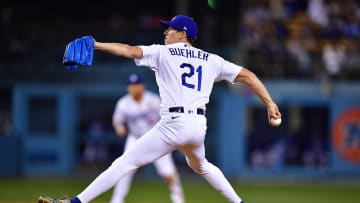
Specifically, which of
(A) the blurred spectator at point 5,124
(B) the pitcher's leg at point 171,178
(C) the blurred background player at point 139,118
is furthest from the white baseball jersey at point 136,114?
(A) the blurred spectator at point 5,124

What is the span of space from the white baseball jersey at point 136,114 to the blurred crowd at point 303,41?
6.88 metres

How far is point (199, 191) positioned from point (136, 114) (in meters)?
3.48

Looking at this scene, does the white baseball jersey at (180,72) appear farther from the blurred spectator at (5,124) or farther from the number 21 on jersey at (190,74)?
A: the blurred spectator at (5,124)

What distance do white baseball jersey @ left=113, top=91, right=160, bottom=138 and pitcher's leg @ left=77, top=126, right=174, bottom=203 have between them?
147 inches

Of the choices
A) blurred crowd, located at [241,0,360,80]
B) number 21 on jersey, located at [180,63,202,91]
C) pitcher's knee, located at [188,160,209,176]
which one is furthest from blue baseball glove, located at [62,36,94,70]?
blurred crowd, located at [241,0,360,80]

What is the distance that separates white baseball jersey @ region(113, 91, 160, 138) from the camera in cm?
1116

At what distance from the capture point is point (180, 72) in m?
7.31

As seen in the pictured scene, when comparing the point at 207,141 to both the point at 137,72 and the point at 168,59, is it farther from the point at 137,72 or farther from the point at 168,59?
the point at 168,59

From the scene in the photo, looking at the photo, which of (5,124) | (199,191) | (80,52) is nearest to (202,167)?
(80,52)

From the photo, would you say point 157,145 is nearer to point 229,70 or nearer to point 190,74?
point 190,74

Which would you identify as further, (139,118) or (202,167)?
(139,118)

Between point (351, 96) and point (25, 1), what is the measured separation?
8.77m

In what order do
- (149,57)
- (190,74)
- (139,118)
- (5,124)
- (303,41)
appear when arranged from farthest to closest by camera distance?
(5,124) < (303,41) < (139,118) < (190,74) < (149,57)

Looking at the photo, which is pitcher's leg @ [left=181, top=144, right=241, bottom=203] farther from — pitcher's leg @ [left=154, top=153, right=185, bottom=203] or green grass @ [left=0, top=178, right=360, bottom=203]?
green grass @ [left=0, top=178, right=360, bottom=203]
